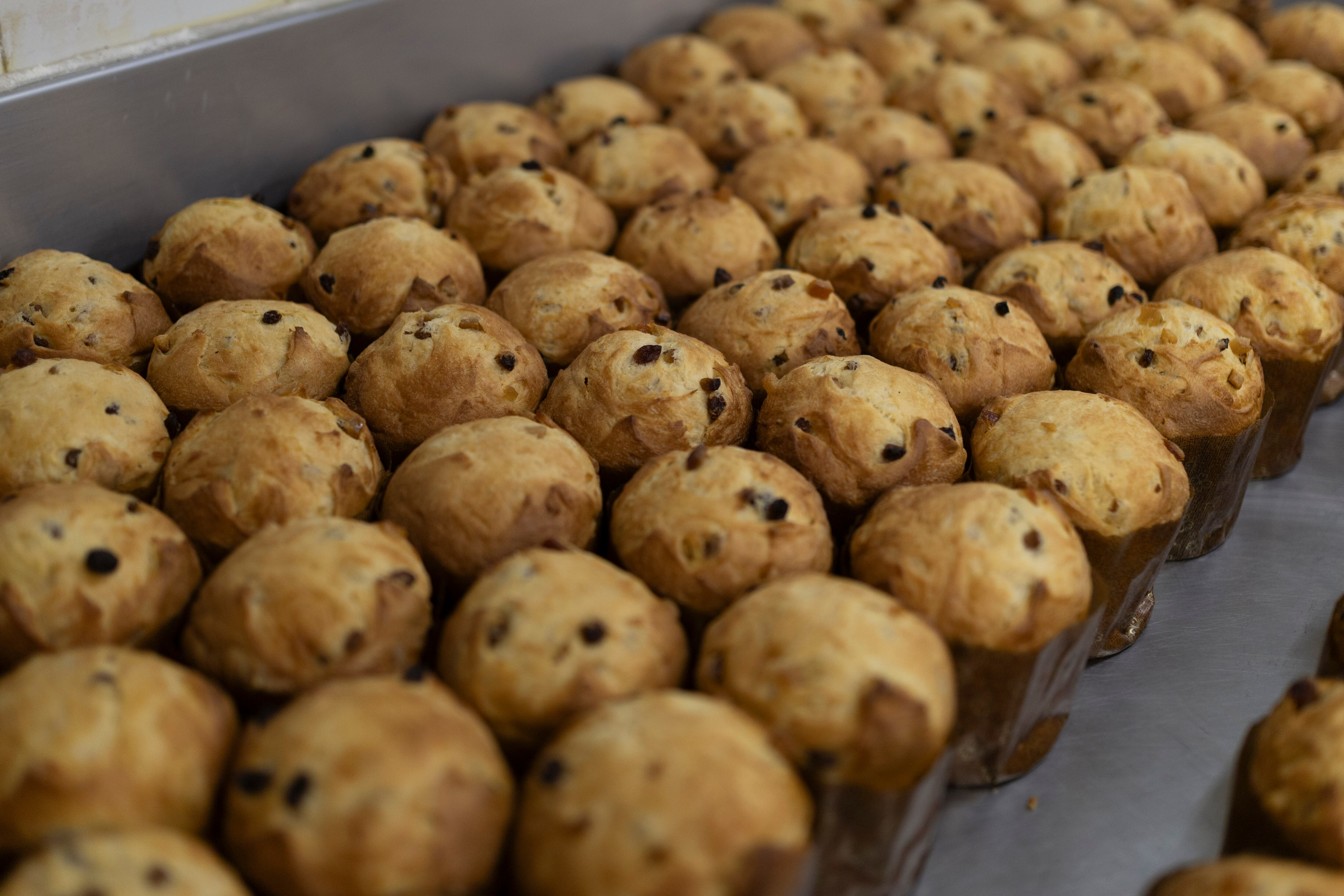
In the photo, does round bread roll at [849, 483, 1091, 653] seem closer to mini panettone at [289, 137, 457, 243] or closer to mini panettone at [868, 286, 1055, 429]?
mini panettone at [868, 286, 1055, 429]

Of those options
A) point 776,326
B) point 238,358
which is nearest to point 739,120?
point 776,326

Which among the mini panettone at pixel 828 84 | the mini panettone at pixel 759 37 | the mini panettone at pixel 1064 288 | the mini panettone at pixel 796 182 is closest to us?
the mini panettone at pixel 1064 288

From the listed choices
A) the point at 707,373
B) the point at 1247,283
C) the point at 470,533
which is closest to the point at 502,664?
the point at 470,533

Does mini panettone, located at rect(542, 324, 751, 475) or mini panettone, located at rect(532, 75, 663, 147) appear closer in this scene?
mini panettone, located at rect(542, 324, 751, 475)

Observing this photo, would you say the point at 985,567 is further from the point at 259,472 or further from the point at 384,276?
the point at 384,276

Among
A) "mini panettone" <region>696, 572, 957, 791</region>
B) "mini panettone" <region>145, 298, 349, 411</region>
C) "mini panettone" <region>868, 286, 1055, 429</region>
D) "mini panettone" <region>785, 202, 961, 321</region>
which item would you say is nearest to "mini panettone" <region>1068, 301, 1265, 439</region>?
"mini panettone" <region>868, 286, 1055, 429</region>

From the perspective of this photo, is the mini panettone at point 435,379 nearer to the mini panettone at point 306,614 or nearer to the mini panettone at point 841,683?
the mini panettone at point 306,614

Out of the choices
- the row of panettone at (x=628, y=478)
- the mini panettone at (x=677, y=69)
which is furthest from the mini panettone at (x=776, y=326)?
the mini panettone at (x=677, y=69)

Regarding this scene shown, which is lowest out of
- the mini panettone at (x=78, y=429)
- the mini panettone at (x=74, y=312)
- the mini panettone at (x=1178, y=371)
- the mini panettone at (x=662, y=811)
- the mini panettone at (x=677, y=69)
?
the mini panettone at (x=662, y=811)
